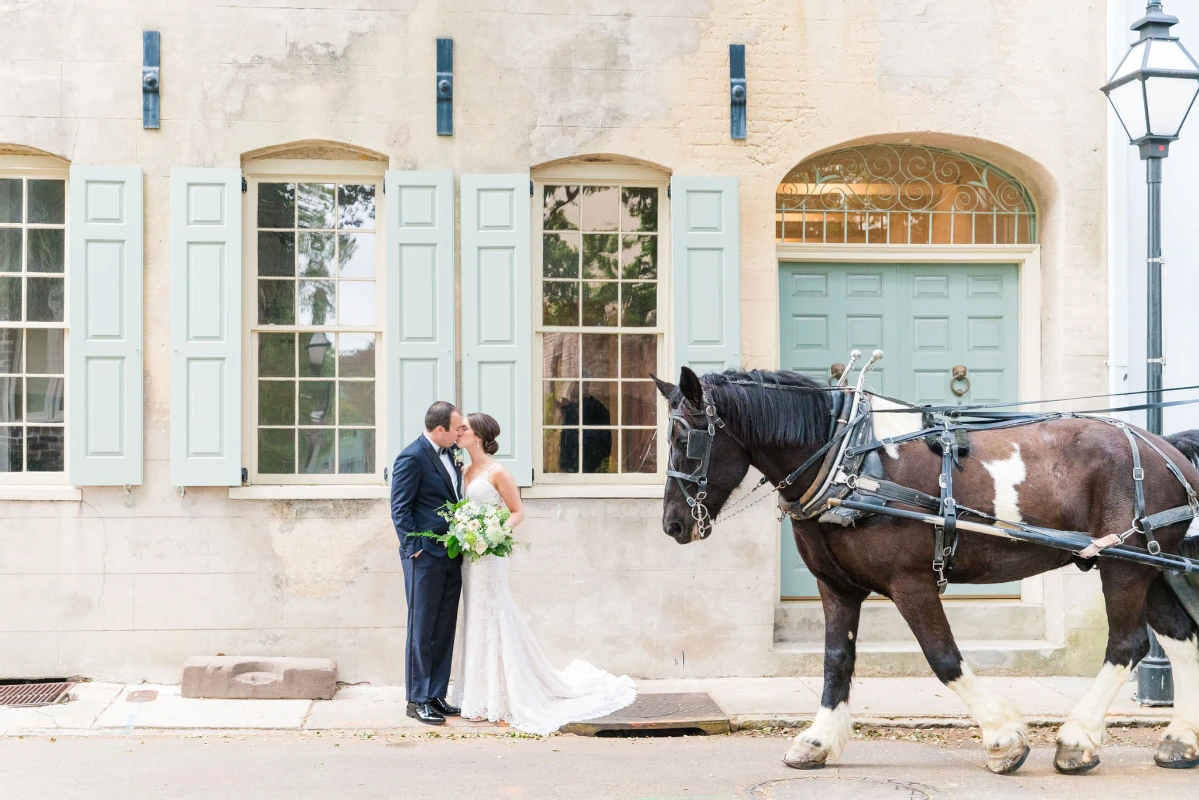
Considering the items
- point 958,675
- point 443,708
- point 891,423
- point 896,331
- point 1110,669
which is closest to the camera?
point 958,675

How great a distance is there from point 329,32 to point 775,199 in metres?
3.19

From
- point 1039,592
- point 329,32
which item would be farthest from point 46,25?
point 1039,592

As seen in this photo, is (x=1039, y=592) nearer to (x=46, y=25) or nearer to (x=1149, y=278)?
(x=1149, y=278)

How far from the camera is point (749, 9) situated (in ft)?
25.2

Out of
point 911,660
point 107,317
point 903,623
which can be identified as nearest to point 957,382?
point 903,623

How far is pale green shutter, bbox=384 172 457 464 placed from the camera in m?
7.43

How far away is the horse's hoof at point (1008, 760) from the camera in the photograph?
17.1 feet

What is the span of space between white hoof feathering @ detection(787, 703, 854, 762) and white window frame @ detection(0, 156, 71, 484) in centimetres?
496

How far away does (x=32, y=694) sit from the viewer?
270 inches

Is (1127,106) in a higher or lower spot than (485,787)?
higher

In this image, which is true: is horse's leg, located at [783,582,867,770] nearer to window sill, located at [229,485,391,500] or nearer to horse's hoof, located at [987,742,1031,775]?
horse's hoof, located at [987,742,1031,775]

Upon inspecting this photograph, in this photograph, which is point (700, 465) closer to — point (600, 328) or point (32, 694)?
point (600, 328)

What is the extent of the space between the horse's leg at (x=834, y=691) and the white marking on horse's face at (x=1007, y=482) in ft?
2.53

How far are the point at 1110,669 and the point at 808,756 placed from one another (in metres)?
1.47
